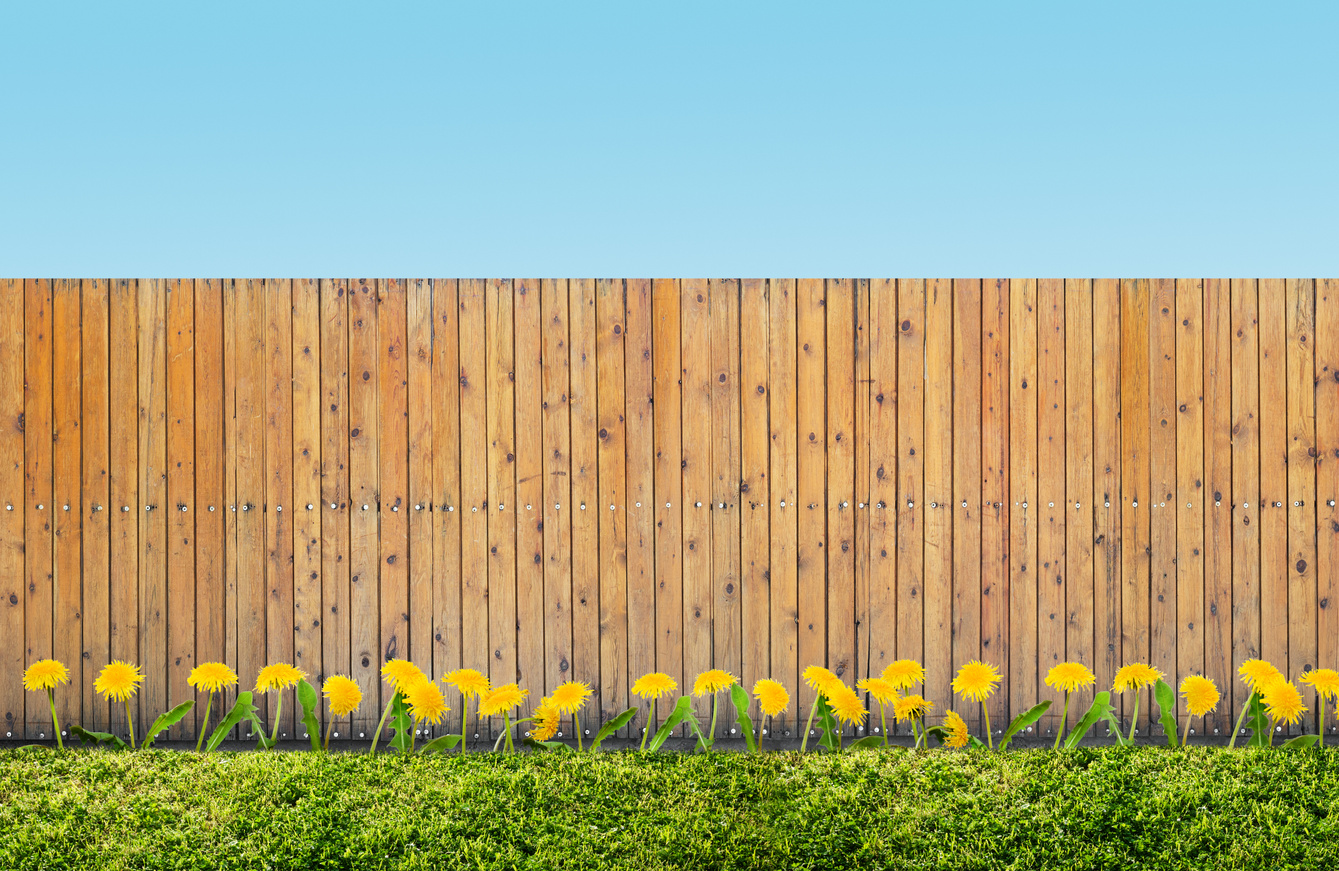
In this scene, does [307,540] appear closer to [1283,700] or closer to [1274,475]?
[1283,700]

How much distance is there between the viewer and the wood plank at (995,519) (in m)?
3.34

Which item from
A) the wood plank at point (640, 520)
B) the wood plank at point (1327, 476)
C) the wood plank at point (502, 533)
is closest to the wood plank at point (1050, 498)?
the wood plank at point (1327, 476)

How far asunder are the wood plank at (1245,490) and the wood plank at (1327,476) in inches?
10.4

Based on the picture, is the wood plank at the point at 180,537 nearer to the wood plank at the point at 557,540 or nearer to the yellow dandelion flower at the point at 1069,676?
the wood plank at the point at 557,540

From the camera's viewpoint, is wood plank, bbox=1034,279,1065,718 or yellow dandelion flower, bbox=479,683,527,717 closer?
yellow dandelion flower, bbox=479,683,527,717

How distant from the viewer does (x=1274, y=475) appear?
11.2 feet

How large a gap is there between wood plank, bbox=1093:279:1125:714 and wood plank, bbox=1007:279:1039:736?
0.24 meters

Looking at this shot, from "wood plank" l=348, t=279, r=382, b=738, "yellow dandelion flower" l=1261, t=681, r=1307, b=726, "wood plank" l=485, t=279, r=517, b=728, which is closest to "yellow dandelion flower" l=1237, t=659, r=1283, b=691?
"yellow dandelion flower" l=1261, t=681, r=1307, b=726

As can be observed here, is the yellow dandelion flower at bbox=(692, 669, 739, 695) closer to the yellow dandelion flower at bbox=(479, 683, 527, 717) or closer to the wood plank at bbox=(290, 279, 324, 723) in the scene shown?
the yellow dandelion flower at bbox=(479, 683, 527, 717)

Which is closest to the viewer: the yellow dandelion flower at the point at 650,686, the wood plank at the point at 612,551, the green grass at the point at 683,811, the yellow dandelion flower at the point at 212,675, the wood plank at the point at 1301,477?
the green grass at the point at 683,811

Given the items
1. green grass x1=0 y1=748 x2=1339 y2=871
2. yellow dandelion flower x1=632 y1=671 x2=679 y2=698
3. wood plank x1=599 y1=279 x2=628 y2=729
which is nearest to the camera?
green grass x1=0 y1=748 x2=1339 y2=871

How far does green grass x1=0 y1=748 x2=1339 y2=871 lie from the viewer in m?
2.12

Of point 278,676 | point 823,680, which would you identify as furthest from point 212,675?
point 823,680

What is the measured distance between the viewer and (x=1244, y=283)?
3.45 m
